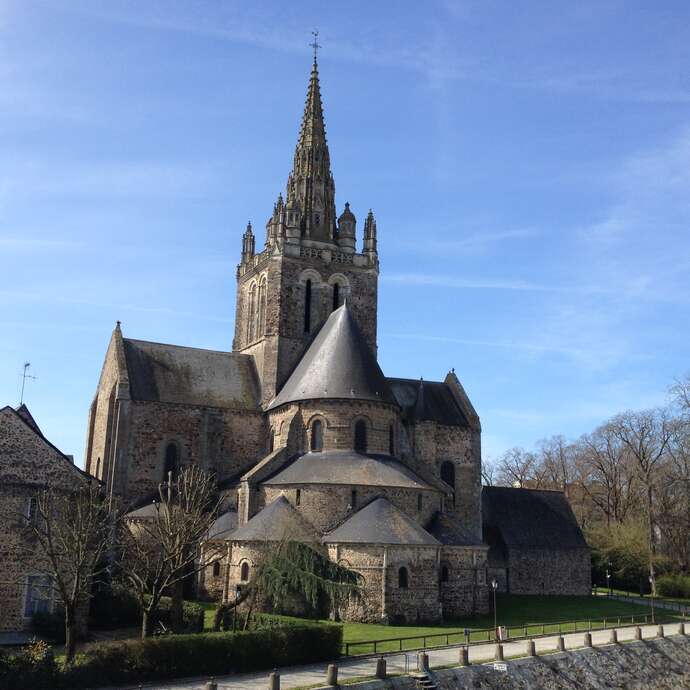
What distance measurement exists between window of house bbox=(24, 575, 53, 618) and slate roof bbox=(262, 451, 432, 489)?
1142 cm

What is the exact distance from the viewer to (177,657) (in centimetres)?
2194

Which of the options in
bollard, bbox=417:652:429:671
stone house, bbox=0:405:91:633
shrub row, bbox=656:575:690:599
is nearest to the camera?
bollard, bbox=417:652:429:671

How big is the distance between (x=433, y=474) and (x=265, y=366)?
10.7 metres

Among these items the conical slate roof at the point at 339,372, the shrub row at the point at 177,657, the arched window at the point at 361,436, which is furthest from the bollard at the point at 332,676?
the conical slate roof at the point at 339,372

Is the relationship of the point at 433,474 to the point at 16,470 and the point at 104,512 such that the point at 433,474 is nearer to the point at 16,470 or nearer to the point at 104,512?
the point at 104,512

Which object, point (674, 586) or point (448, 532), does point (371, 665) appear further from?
point (674, 586)

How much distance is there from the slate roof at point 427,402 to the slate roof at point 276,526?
473 inches

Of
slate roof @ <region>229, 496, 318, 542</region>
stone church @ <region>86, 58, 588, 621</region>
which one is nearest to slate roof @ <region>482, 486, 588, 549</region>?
stone church @ <region>86, 58, 588, 621</region>

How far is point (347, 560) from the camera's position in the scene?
1308 inches

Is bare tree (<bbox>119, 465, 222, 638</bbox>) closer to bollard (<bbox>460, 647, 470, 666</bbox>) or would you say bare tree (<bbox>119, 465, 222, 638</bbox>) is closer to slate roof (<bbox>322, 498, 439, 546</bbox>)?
slate roof (<bbox>322, 498, 439, 546</bbox>)

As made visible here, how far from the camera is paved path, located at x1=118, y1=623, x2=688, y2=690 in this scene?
2133cm

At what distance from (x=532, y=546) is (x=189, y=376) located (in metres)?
21.4

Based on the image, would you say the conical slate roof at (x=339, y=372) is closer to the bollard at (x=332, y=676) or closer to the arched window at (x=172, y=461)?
the arched window at (x=172, y=461)

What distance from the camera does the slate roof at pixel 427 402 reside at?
46031 mm
